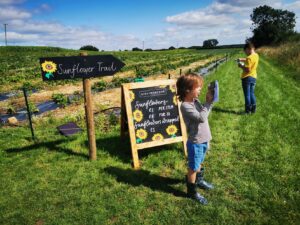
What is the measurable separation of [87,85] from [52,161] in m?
1.90

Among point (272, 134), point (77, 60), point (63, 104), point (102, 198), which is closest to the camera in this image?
point (102, 198)

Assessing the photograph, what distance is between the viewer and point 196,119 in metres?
4.32

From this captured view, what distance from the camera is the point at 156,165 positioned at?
6.04m

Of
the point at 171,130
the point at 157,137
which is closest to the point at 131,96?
the point at 157,137

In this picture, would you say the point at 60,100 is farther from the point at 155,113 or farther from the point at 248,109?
the point at 248,109

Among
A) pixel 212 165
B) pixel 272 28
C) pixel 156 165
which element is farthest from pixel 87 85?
pixel 272 28

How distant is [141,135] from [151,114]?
1.63 feet

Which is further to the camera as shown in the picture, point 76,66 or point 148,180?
point 76,66

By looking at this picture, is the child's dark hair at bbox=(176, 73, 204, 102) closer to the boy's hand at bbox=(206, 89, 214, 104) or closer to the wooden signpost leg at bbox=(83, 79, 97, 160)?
the boy's hand at bbox=(206, 89, 214, 104)

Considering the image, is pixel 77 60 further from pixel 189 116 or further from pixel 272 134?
pixel 272 134

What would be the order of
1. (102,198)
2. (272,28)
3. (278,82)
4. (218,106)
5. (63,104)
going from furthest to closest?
(272,28)
(278,82)
(63,104)
(218,106)
(102,198)

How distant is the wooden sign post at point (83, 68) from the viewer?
17.9ft

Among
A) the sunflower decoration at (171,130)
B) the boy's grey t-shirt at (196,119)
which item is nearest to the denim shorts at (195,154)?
the boy's grey t-shirt at (196,119)

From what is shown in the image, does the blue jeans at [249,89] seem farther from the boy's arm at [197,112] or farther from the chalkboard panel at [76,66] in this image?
the boy's arm at [197,112]
